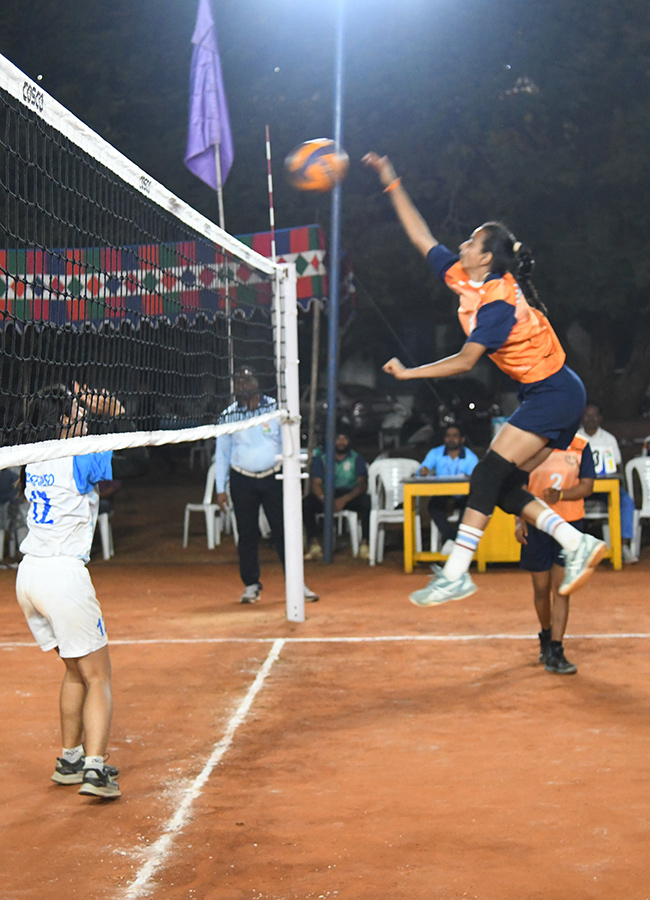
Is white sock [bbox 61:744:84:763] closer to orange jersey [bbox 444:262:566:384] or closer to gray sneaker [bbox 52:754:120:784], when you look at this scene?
gray sneaker [bbox 52:754:120:784]

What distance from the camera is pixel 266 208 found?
2100cm

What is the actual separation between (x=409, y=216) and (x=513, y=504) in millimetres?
1569

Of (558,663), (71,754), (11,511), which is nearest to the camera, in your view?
(71,754)

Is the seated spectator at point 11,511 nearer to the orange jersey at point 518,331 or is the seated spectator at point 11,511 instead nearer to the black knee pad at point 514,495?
the black knee pad at point 514,495

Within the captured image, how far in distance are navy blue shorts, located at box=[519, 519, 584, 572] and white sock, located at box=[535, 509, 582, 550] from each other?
135cm

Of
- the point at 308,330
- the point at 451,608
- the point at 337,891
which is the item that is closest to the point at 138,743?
A: the point at 337,891

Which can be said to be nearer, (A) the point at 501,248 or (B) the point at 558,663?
(A) the point at 501,248

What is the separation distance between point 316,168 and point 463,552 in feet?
8.65

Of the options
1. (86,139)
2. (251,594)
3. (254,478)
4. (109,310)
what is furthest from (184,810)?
(251,594)

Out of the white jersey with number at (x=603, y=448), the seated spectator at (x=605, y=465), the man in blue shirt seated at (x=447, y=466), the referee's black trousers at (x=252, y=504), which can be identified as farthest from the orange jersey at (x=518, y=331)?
the white jersey with number at (x=603, y=448)

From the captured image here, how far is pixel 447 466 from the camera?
472 inches

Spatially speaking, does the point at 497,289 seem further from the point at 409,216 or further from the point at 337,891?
the point at 337,891

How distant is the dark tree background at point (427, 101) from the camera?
63.3ft

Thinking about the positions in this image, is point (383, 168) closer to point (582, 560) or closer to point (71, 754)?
point (582, 560)
